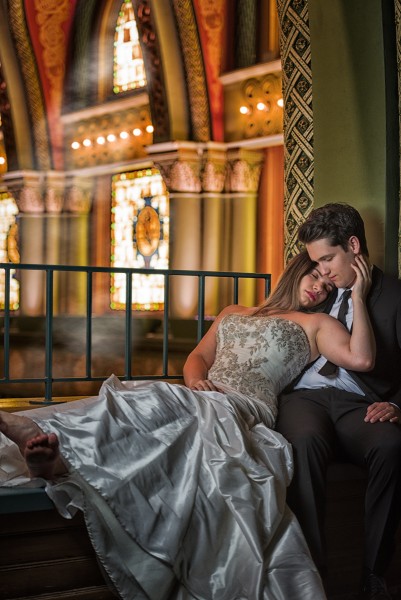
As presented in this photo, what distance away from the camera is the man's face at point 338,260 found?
10.8ft

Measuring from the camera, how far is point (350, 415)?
122 inches

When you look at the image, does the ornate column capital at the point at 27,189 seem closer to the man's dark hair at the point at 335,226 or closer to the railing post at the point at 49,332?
the railing post at the point at 49,332

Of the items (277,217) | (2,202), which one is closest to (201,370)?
(277,217)

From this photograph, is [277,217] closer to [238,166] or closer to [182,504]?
[238,166]

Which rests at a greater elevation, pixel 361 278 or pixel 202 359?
pixel 361 278

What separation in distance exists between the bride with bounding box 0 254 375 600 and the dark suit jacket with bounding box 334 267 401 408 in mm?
552

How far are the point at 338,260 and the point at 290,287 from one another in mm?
305

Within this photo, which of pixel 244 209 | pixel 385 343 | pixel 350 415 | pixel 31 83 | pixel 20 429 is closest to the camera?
pixel 20 429

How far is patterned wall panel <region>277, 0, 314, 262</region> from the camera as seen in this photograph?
4203 mm

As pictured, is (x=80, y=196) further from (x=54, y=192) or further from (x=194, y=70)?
(x=194, y=70)

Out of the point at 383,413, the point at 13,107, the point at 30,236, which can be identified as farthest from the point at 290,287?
the point at 30,236

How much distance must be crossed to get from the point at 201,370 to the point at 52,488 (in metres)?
→ 1.07

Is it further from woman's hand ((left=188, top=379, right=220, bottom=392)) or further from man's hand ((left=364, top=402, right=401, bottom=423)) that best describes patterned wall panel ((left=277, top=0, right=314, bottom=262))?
man's hand ((left=364, top=402, right=401, bottom=423))

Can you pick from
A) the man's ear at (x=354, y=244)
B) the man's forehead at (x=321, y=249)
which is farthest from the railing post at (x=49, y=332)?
the man's ear at (x=354, y=244)
